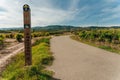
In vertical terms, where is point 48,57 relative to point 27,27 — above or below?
below

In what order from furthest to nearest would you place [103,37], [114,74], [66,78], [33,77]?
1. [103,37]
2. [114,74]
3. [66,78]
4. [33,77]

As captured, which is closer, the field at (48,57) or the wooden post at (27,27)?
the field at (48,57)

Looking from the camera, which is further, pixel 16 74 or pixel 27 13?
pixel 27 13

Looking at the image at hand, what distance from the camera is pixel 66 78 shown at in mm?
7734

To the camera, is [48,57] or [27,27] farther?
[48,57]

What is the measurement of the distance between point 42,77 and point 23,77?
732 millimetres

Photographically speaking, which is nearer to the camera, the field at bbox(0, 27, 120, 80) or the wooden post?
the field at bbox(0, 27, 120, 80)

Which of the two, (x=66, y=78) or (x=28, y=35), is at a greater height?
(x=28, y=35)

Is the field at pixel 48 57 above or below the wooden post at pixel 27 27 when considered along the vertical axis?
below

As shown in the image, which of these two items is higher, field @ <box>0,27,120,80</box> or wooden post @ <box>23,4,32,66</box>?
wooden post @ <box>23,4,32,66</box>

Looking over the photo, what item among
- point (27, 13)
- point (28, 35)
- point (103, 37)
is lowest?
point (103, 37)

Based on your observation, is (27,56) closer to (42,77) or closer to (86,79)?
(42,77)

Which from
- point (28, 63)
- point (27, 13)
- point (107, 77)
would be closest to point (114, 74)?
point (107, 77)

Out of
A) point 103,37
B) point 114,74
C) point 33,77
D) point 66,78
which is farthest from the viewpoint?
point 103,37
